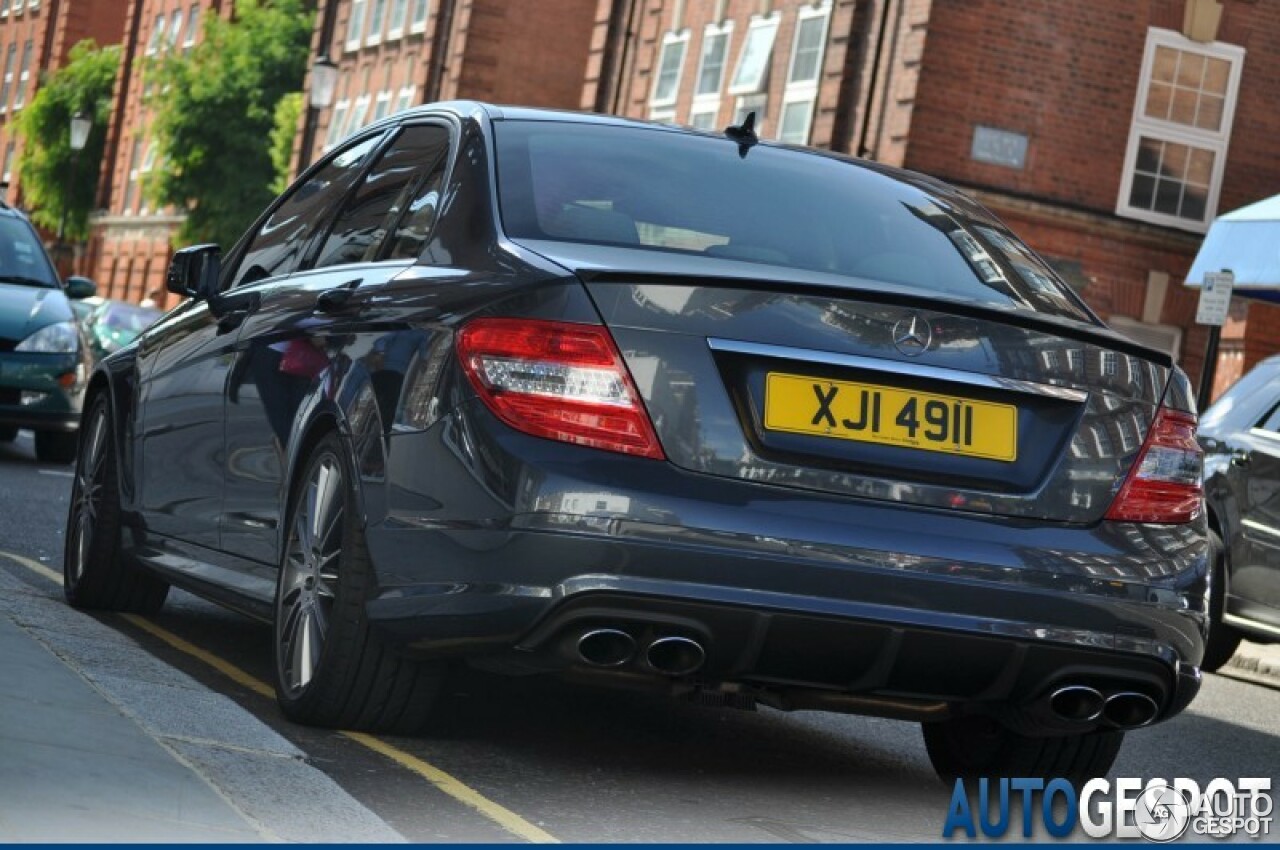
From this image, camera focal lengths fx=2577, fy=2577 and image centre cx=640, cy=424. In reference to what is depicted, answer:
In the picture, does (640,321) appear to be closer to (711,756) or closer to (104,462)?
(711,756)

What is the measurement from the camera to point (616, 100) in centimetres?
4388

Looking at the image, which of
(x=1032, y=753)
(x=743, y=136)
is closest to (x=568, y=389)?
(x=743, y=136)

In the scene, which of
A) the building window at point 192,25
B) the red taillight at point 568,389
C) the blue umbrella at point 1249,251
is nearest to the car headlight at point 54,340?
the blue umbrella at point 1249,251

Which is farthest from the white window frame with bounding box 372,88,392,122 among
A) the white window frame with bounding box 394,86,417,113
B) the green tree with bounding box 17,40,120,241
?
the green tree with bounding box 17,40,120,241

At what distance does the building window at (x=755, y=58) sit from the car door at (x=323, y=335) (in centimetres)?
3112

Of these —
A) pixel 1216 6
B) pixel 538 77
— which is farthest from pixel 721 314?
pixel 538 77

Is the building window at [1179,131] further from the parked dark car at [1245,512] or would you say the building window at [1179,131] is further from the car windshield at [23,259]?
the parked dark car at [1245,512]

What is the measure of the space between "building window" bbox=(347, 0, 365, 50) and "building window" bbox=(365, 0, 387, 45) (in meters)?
0.76

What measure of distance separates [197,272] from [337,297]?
5.08 feet

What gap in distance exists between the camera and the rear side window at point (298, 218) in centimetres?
738

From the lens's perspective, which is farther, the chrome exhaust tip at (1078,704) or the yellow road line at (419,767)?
the chrome exhaust tip at (1078,704)

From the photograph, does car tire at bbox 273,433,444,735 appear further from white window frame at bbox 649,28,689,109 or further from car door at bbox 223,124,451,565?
white window frame at bbox 649,28,689,109

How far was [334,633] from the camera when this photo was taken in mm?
5922

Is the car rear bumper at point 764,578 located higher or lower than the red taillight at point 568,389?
lower
